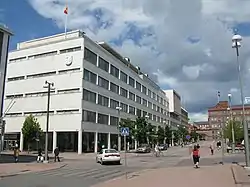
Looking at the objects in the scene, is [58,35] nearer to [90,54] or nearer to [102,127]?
[90,54]

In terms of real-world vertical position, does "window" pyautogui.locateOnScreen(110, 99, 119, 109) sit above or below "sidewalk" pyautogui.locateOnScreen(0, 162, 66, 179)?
above

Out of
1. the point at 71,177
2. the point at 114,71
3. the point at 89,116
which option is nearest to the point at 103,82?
the point at 114,71

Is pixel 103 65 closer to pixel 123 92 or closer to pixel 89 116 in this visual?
pixel 89 116

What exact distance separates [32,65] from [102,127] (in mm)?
17780

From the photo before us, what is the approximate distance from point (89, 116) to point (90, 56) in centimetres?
1093

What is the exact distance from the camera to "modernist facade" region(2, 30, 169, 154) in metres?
56.2

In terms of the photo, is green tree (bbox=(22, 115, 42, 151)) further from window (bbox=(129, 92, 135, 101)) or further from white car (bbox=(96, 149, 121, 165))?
window (bbox=(129, 92, 135, 101))

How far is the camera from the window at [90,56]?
190 feet

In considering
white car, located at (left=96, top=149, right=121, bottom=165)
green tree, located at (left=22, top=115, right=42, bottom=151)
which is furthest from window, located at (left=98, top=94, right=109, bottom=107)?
white car, located at (left=96, top=149, right=121, bottom=165)

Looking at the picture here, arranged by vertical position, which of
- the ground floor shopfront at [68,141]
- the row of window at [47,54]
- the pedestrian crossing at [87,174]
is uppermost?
the row of window at [47,54]

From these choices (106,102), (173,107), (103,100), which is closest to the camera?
(103,100)

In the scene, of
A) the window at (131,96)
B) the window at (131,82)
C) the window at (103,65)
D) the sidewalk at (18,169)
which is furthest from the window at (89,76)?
the sidewalk at (18,169)

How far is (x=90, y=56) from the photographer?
59.8m

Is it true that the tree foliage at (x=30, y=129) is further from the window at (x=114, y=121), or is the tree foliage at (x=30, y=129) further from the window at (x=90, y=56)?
the window at (x=114, y=121)
